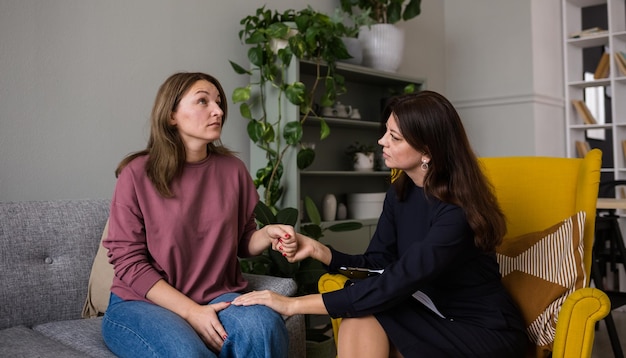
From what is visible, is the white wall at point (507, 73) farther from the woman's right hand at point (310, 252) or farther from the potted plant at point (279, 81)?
the woman's right hand at point (310, 252)

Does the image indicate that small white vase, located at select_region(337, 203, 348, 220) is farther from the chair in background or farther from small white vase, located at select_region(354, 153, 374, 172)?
the chair in background

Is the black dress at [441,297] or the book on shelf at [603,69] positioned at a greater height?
the book on shelf at [603,69]

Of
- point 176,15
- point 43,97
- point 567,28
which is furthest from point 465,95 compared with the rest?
point 43,97

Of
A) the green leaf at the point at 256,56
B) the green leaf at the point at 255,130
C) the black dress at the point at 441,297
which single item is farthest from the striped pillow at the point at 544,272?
the green leaf at the point at 256,56

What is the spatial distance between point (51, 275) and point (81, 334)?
1.10 feet

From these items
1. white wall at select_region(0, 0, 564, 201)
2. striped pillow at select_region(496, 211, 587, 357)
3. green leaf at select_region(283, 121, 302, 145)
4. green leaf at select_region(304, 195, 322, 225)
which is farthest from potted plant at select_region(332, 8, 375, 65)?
striped pillow at select_region(496, 211, 587, 357)

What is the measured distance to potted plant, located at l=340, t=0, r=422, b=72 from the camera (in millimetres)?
3873

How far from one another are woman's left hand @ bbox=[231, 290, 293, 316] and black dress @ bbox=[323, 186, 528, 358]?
0.36ft

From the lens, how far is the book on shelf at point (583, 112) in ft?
15.5

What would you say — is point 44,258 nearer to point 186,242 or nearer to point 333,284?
point 186,242

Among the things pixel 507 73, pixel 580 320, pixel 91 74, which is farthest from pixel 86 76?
pixel 507 73

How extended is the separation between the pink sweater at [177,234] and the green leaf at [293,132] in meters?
1.39

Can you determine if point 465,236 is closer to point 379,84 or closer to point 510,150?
point 379,84

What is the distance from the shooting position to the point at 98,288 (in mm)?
2059
